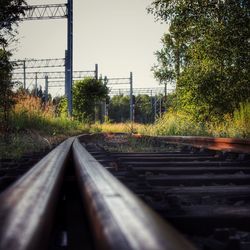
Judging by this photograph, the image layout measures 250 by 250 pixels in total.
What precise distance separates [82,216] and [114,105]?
117 m

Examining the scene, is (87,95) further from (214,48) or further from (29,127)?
(29,127)

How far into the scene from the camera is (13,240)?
0.91 m

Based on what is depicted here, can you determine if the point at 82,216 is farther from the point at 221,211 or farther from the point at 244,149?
the point at 244,149

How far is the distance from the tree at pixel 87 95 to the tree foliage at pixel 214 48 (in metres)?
19.4

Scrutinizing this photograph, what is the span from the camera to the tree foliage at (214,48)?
571 inches

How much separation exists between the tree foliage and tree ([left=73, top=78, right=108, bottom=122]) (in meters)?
19.4

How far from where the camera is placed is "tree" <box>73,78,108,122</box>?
36.5 metres

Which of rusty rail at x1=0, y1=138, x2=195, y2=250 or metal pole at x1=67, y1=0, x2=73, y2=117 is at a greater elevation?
metal pole at x1=67, y1=0, x2=73, y2=117

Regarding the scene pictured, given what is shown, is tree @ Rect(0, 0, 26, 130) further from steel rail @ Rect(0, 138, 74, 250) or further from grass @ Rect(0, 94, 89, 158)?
steel rail @ Rect(0, 138, 74, 250)

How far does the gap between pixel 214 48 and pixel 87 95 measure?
73.7ft

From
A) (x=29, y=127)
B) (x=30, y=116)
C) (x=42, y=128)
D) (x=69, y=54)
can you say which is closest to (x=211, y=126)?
(x=42, y=128)

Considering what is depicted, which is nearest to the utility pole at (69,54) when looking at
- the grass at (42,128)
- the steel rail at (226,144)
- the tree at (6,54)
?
the grass at (42,128)

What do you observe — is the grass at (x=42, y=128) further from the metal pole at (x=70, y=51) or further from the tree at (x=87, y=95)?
the tree at (x=87, y=95)

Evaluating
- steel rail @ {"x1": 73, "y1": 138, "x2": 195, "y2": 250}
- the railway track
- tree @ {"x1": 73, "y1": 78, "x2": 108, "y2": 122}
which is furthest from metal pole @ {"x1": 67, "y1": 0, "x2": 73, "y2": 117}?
steel rail @ {"x1": 73, "y1": 138, "x2": 195, "y2": 250}
